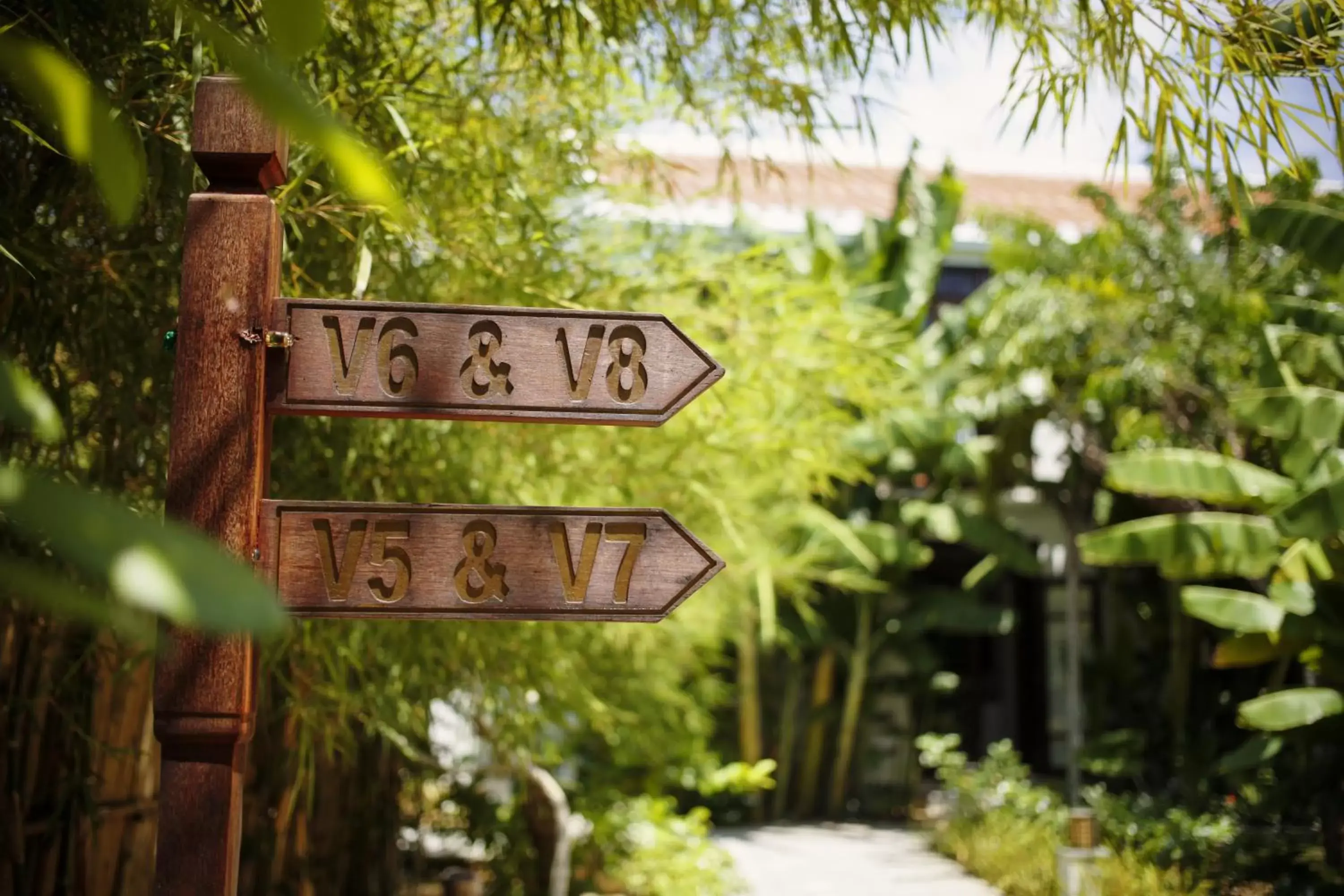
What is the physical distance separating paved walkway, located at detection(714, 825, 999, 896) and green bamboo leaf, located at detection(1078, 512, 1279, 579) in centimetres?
254

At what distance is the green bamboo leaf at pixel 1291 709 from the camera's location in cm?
646

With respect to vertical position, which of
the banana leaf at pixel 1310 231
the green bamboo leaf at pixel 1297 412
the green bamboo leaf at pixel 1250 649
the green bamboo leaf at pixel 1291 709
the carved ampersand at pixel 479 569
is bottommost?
the green bamboo leaf at pixel 1291 709

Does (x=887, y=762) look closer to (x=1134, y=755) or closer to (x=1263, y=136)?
(x=1134, y=755)

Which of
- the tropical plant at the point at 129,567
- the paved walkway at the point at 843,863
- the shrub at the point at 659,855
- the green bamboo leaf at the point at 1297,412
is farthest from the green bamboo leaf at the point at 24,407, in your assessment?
the paved walkway at the point at 843,863

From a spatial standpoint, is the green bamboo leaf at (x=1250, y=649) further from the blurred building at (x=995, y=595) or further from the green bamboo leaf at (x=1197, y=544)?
the blurred building at (x=995, y=595)

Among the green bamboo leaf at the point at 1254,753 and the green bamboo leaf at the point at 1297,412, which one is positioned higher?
the green bamboo leaf at the point at 1297,412

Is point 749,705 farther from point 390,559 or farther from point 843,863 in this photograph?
point 390,559

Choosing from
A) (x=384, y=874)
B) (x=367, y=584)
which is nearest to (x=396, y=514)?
(x=367, y=584)

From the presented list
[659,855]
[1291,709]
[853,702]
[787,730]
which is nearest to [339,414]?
[1291,709]

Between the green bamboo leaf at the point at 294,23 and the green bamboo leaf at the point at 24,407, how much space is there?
24 centimetres

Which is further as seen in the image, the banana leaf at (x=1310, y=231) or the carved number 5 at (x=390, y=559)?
the banana leaf at (x=1310, y=231)

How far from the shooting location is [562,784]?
8.15m

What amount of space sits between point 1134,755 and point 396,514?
972 cm

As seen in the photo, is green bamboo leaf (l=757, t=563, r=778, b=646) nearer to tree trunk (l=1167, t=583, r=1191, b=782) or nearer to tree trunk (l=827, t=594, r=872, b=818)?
tree trunk (l=827, t=594, r=872, b=818)
